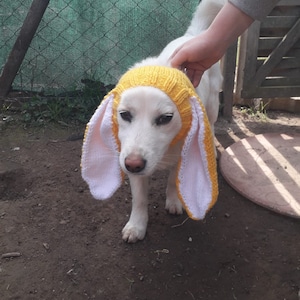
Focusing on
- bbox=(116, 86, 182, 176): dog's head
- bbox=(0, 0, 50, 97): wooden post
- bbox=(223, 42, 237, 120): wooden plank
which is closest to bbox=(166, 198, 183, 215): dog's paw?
bbox=(116, 86, 182, 176): dog's head

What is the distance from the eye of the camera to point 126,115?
1907 mm

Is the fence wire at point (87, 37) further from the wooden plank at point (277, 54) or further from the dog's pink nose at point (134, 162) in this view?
the dog's pink nose at point (134, 162)

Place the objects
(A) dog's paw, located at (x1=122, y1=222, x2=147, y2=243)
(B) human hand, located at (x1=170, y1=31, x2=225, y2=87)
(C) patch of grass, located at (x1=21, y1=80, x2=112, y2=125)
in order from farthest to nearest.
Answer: (C) patch of grass, located at (x1=21, y1=80, x2=112, y2=125), (A) dog's paw, located at (x1=122, y1=222, x2=147, y2=243), (B) human hand, located at (x1=170, y1=31, x2=225, y2=87)

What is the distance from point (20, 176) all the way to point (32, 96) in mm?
1452

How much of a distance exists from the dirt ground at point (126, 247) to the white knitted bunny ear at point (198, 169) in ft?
1.66

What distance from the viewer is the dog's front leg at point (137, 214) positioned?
2.43 meters

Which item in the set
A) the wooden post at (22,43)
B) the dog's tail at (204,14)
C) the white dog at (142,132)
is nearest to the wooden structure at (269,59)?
the dog's tail at (204,14)

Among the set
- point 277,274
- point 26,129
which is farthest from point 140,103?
point 26,129

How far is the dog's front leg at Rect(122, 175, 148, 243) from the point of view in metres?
2.43

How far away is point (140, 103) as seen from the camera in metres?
1.85

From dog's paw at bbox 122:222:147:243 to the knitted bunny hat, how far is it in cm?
45

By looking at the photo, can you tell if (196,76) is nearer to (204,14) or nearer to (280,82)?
(204,14)

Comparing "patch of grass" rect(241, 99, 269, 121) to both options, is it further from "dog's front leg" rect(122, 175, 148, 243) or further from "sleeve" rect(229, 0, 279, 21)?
"sleeve" rect(229, 0, 279, 21)

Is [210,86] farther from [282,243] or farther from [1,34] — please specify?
[1,34]
